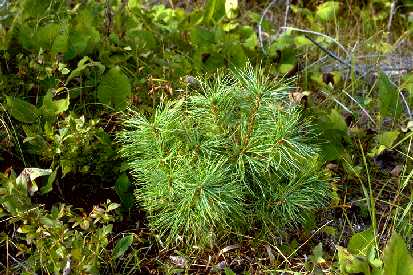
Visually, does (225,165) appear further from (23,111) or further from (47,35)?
(47,35)

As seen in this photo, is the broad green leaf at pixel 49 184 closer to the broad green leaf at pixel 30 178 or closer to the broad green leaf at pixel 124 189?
the broad green leaf at pixel 30 178

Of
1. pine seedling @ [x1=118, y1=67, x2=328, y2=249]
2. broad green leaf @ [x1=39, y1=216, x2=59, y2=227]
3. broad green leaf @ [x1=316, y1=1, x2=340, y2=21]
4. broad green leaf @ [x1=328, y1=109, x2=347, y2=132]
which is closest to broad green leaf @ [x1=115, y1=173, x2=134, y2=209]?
pine seedling @ [x1=118, y1=67, x2=328, y2=249]

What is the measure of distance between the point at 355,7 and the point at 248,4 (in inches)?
23.8

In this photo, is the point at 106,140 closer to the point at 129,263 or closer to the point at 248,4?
the point at 129,263

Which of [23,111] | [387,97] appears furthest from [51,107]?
[387,97]

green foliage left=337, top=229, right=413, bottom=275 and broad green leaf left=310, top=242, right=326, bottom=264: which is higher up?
green foliage left=337, top=229, right=413, bottom=275

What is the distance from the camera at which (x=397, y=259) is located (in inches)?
60.1

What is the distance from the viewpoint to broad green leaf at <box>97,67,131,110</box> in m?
2.16

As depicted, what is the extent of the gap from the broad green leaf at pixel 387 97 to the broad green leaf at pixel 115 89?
927 mm

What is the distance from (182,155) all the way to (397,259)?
0.60 m

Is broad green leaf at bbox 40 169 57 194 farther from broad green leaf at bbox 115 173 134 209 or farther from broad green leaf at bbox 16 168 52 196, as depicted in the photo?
broad green leaf at bbox 115 173 134 209

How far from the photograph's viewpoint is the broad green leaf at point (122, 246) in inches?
68.6

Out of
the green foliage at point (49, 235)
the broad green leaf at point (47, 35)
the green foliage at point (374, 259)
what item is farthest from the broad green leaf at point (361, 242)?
the broad green leaf at point (47, 35)

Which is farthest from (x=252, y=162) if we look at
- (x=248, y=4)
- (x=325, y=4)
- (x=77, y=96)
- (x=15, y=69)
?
(x=248, y=4)
